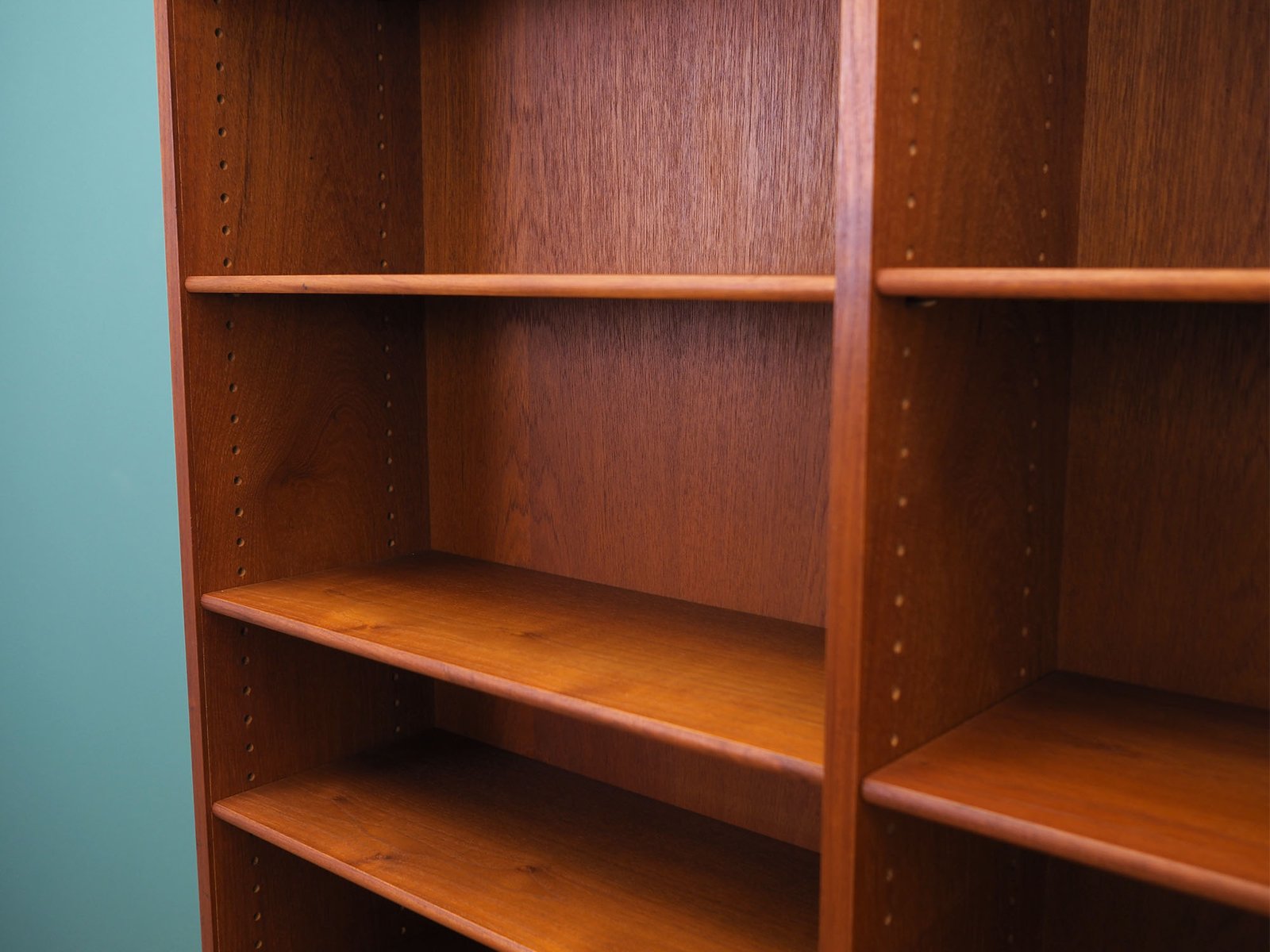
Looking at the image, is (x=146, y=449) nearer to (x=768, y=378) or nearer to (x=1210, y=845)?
(x=768, y=378)

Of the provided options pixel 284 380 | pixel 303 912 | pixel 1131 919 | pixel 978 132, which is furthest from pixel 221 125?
pixel 1131 919

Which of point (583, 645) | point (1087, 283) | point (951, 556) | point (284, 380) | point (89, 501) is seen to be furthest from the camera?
point (89, 501)

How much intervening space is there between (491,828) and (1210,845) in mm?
926

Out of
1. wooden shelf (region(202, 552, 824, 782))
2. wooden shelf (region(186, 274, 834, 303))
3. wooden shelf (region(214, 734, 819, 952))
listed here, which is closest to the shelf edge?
wooden shelf (region(202, 552, 824, 782))

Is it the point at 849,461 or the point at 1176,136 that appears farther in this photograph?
the point at 1176,136

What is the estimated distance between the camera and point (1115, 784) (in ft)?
3.21

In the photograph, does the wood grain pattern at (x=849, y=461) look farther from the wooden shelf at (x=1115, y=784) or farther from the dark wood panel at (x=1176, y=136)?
the dark wood panel at (x=1176, y=136)

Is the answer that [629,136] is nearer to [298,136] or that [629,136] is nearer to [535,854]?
[298,136]

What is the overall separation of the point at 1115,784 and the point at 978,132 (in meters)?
0.55

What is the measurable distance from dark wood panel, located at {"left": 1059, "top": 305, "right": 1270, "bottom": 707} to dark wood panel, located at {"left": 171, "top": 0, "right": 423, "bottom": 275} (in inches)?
37.8

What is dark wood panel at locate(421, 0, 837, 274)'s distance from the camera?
1.37 meters

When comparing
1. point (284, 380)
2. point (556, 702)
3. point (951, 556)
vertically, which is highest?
point (284, 380)

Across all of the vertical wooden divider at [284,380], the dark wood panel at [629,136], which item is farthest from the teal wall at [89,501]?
the dark wood panel at [629,136]

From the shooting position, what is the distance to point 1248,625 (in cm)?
114
